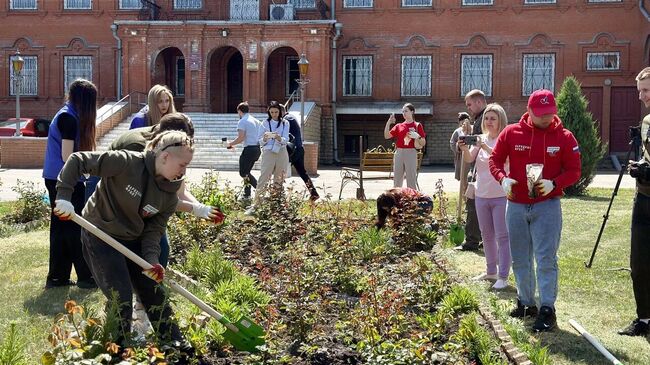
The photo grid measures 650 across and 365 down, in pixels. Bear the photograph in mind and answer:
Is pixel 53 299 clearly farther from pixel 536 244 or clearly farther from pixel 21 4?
pixel 21 4

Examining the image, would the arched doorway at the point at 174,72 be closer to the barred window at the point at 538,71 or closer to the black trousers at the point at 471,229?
the barred window at the point at 538,71

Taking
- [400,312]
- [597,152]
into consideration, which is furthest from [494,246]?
[597,152]

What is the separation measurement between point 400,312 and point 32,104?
1197 inches

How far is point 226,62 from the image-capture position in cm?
3266

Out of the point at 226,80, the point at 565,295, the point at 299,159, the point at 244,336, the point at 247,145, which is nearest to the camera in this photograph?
the point at 244,336

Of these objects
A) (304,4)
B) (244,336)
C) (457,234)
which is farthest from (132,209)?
(304,4)

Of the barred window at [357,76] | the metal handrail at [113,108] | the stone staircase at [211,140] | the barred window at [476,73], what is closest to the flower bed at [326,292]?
the stone staircase at [211,140]

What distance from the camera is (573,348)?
205 inches

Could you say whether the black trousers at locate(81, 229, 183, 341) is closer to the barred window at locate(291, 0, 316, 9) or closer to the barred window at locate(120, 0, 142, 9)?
the barred window at locate(291, 0, 316, 9)

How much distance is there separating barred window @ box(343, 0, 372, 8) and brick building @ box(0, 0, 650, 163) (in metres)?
0.04

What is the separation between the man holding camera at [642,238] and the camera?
5.59 meters

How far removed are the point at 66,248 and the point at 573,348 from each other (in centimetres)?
449

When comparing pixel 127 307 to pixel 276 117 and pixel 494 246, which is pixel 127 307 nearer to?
pixel 494 246

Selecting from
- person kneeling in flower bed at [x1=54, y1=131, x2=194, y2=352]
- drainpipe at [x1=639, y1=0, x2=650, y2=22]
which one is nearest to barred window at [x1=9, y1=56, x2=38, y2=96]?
drainpipe at [x1=639, y1=0, x2=650, y2=22]
